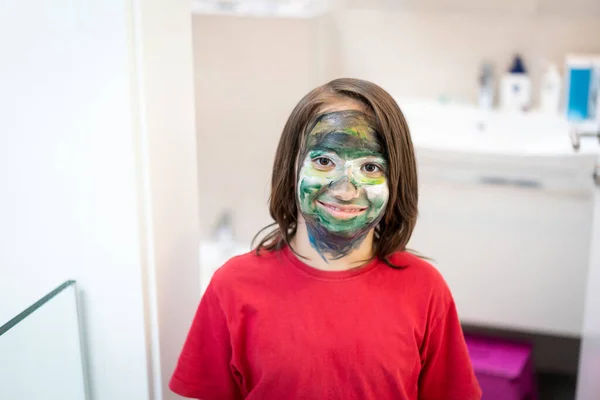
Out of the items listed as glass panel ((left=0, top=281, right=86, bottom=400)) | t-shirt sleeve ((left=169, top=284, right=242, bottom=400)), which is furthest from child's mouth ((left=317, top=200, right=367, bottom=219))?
glass panel ((left=0, top=281, right=86, bottom=400))

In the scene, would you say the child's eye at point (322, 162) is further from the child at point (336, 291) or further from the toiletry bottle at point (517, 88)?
the toiletry bottle at point (517, 88)

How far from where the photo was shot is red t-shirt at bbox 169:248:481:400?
44.4 inches

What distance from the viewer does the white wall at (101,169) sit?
3.58ft

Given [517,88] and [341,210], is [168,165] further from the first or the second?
[517,88]

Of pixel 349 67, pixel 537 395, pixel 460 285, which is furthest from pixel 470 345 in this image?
pixel 349 67

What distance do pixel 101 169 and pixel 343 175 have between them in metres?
0.37

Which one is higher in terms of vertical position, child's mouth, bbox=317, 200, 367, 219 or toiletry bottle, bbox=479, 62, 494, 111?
toiletry bottle, bbox=479, 62, 494, 111

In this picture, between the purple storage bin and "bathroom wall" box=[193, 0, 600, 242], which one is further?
"bathroom wall" box=[193, 0, 600, 242]

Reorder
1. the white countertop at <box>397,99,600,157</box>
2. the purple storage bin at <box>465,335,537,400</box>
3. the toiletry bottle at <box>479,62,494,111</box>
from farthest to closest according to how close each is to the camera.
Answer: the toiletry bottle at <box>479,62,494,111</box>, the white countertop at <box>397,99,600,157</box>, the purple storage bin at <box>465,335,537,400</box>

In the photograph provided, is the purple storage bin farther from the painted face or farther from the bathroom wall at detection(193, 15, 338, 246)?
the painted face

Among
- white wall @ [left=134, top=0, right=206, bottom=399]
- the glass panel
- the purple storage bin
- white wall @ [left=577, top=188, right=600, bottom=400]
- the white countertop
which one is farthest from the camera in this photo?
the white countertop

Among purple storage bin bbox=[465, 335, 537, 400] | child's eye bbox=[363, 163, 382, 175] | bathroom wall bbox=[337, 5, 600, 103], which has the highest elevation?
bathroom wall bbox=[337, 5, 600, 103]

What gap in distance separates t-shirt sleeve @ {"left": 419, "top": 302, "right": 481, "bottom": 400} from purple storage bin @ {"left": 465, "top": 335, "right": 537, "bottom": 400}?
887 mm

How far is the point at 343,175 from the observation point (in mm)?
1082
